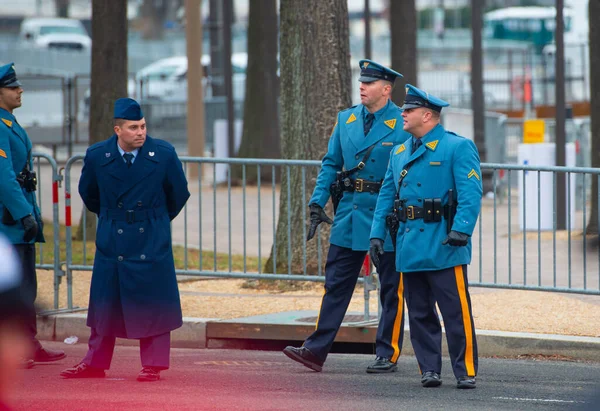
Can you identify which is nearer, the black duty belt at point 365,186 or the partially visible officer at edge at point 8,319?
the partially visible officer at edge at point 8,319

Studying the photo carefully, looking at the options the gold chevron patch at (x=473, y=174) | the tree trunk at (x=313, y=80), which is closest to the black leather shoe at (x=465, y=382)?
the gold chevron patch at (x=473, y=174)

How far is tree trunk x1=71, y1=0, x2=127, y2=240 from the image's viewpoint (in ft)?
47.0

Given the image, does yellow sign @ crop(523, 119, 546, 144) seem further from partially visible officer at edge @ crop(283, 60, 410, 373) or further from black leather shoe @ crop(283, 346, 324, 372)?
black leather shoe @ crop(283, 346, 324, 372)

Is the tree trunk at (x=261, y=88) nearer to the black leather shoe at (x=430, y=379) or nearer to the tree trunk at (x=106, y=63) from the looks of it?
the tree trunk at (x=106, y=63)

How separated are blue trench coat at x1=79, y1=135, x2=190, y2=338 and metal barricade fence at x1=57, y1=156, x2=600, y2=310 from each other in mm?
2078

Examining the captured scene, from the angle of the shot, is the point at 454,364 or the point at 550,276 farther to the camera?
the point at 550,276

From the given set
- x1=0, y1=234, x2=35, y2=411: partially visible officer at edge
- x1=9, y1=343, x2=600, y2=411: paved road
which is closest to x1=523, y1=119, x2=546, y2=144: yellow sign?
x1=9, y1=343, x2=600, y2=411: paved road

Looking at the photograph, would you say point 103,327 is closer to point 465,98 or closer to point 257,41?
point 257,41

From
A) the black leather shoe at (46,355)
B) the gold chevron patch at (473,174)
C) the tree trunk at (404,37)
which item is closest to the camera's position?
the gold chevron patch at (473,174)

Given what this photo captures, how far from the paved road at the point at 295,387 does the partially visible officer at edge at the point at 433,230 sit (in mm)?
284

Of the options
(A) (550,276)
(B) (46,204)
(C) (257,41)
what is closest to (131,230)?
(A) (550,276)

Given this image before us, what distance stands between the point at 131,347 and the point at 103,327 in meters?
1.90

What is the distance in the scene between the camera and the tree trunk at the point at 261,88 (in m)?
20.8

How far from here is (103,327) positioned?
24.5ft
